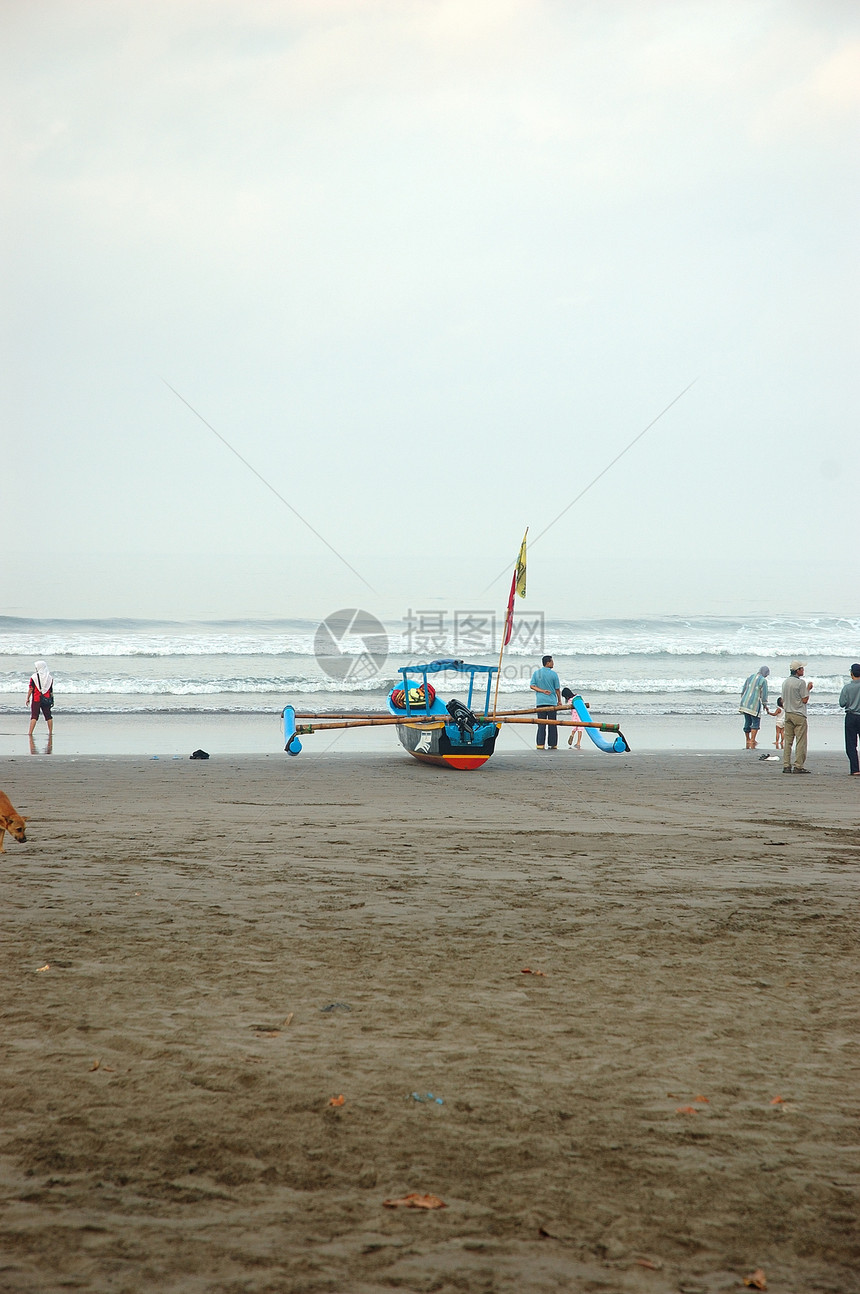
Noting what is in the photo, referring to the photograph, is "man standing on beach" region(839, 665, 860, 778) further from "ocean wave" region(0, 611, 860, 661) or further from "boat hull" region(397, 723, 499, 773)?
"ocean wave" region(0, 611, 860, 661)

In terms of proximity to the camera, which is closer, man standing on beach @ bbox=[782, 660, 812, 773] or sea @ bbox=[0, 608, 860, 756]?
man standing on beach @ bbox=[782, 660, 812, 773]

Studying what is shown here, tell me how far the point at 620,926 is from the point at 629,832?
3.22 metres

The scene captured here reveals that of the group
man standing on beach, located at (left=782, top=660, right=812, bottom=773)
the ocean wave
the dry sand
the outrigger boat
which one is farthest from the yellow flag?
the ocean wave

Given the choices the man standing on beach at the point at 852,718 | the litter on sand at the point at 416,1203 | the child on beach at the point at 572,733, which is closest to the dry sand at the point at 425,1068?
the litter on sand at the point at 416,1203

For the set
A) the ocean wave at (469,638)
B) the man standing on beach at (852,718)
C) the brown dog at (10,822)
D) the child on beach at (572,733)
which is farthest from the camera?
the ocean wave at (469,638)

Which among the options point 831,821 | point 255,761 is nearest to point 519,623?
point 255,761

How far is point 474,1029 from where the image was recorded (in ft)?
12.5

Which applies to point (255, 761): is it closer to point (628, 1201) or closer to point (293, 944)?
point (293, 944)

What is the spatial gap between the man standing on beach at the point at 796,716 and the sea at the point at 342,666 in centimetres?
399

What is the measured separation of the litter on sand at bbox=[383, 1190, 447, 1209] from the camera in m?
2.59

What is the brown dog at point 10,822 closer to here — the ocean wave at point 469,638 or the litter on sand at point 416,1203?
the litter on sand at point 416,1203

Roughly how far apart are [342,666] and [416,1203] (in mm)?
30266

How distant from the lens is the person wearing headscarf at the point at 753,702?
641 inches

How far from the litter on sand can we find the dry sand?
3 cm
